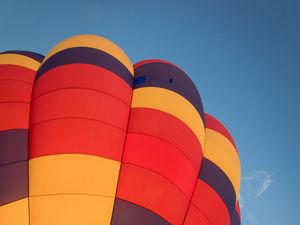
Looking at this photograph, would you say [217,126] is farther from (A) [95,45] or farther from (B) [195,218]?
(A) [95,45]

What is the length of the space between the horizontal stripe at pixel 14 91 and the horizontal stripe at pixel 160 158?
206 centimetres

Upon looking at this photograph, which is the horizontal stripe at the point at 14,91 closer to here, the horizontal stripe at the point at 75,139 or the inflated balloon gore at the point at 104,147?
the inflated balloon gore at the point at 104,147

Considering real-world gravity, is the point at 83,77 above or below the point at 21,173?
above

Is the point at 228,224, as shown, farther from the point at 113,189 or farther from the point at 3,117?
the point at 3,117

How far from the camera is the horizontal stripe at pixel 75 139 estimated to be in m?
5.66

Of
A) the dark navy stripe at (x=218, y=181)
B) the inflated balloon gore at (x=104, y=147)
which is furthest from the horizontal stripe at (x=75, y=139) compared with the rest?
the dark navy stripe at (x=218, y=181)

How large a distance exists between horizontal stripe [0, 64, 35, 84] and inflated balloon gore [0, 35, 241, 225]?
20 millimetres

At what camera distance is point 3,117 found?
5.98 m

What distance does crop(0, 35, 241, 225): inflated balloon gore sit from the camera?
536 cm

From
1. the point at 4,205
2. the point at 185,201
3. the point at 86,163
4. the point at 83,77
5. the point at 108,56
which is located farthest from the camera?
the point at 108,56

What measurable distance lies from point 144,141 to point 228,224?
2243 mm

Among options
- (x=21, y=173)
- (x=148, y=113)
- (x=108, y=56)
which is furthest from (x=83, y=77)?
(x=21, y=173)

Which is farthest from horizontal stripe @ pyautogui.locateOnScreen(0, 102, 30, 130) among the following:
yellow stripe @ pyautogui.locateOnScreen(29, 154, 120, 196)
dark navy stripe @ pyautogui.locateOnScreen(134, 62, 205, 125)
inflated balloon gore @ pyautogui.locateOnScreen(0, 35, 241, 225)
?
dark navy stripe @ pyautogui.locateOnScreen(134, 62, 205, 125)

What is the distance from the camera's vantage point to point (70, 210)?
17.1 feet
